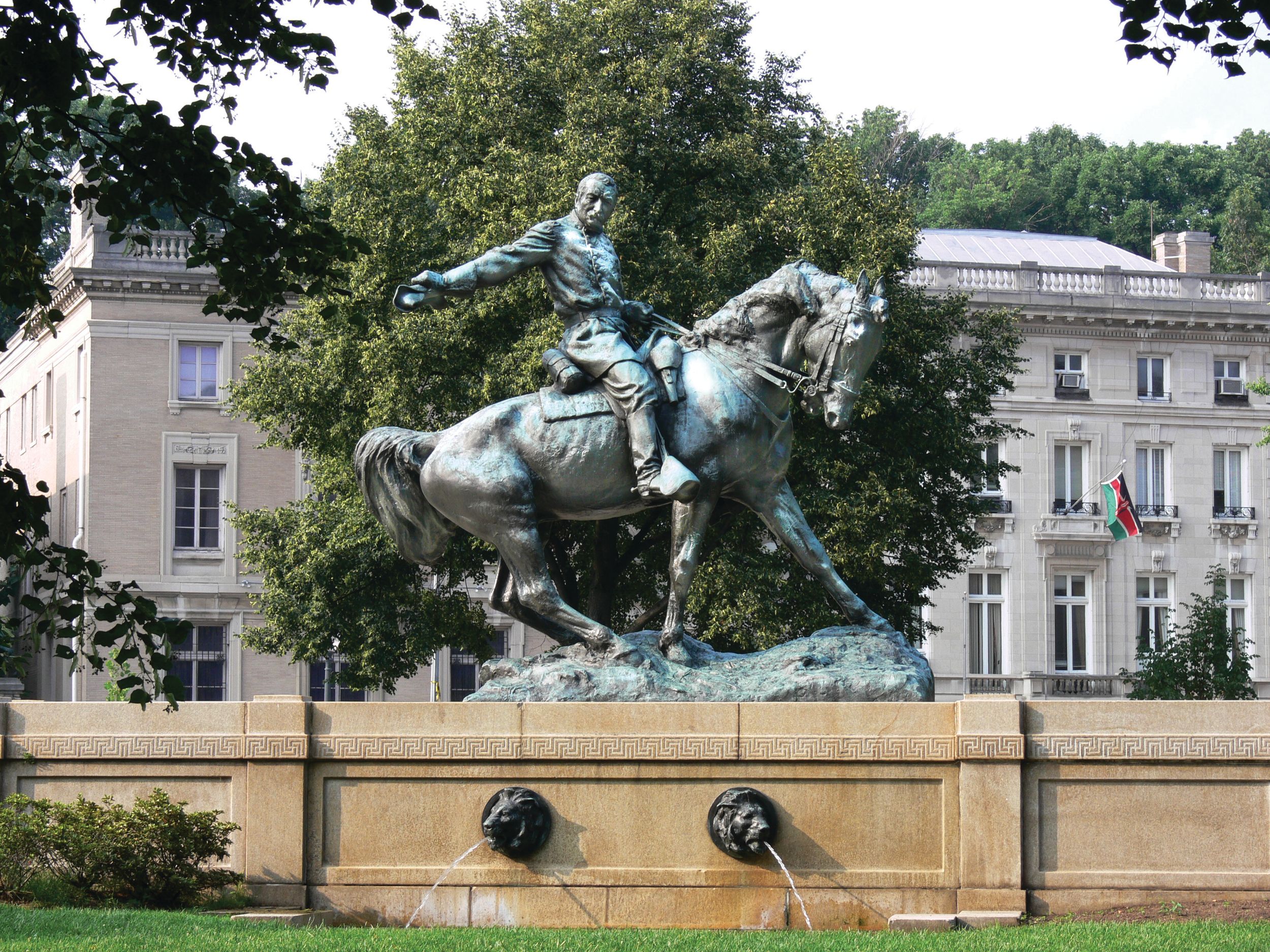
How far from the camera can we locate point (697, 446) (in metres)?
15.1

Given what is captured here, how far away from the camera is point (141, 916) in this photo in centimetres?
1308

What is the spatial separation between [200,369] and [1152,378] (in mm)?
28683

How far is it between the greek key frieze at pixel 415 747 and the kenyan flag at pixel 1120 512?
35.3m

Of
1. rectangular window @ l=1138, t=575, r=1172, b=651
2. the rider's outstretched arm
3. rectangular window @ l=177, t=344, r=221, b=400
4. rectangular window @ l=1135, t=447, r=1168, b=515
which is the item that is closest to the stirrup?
the rider's outstretched arm

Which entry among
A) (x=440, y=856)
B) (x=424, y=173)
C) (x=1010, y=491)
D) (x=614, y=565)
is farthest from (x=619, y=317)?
(x=1010, y=491)

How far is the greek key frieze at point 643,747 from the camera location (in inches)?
556

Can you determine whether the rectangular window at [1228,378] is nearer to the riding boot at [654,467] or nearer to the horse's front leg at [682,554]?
the horse's front leg at [682,554]

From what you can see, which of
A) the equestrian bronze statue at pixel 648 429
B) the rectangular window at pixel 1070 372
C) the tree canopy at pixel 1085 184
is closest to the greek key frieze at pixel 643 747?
the equestrian bronze statue at pixel 648 429

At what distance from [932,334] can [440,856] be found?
775 inches

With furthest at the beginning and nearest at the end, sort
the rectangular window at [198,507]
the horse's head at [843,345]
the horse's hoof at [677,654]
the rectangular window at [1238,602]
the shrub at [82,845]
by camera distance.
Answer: the rectangular window at [1238,602] → the rectangular window at [198,507] → the horse's hoof at [677,654] → the horse's head at [843,345] → the shrub at [82,845]

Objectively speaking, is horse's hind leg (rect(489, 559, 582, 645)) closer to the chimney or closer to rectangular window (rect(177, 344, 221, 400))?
rectangular window (rect(177, 344, 221, 400))

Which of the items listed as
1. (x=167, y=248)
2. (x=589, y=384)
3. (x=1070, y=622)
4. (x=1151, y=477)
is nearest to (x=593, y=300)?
(x=589, y=384)

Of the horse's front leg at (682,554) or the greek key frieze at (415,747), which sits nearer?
the greek key frieze at (415,747)

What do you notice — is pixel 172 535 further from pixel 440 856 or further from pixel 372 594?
pixel 440 856
